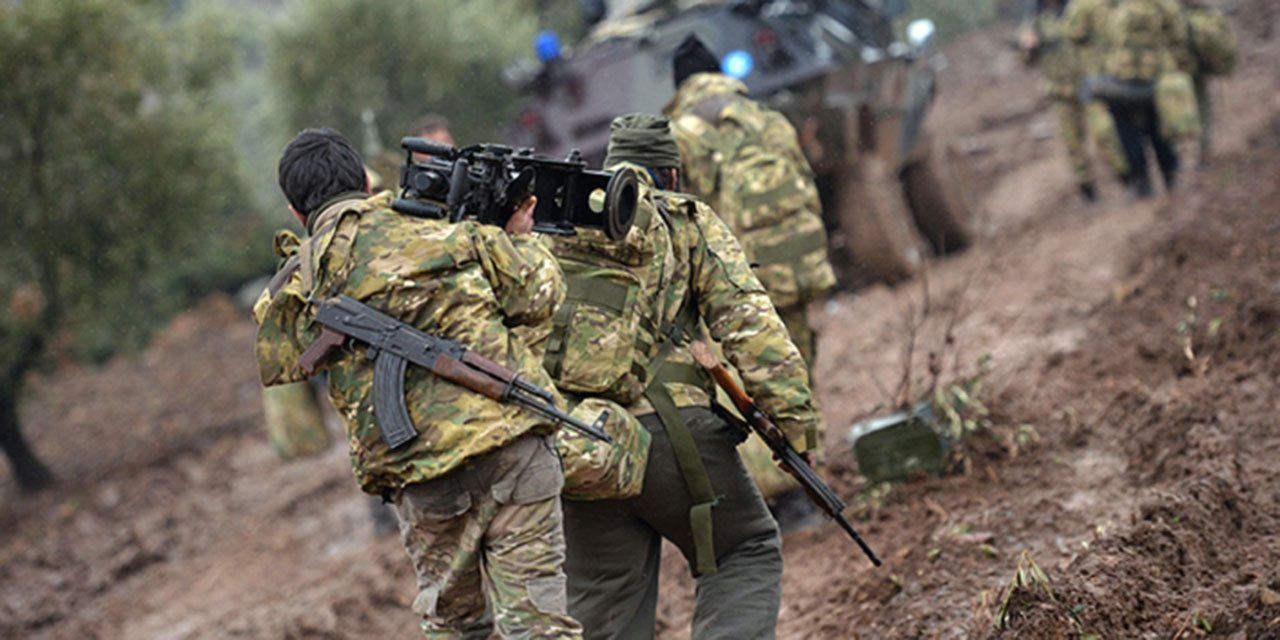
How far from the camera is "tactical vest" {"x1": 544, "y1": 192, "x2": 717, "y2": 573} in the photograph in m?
3.19

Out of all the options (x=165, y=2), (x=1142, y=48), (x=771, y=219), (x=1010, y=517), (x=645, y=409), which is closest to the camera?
(x=645, y=409)

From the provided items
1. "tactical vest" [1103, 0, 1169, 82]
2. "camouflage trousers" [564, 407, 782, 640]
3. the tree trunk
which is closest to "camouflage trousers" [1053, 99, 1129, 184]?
"tactical vest" [1103, 0, 1169, 82]

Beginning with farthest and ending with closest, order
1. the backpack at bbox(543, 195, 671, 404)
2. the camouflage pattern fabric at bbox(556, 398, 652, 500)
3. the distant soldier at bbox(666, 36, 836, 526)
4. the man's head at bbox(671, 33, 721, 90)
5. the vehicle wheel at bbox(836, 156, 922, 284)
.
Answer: the vehicle wheel at bbox(836, 156, 922, 284) → the man's head at bbox(671, 33, 721, 90) → the distant soldier at bbox(666, 36, 836, 526) → the backpack at bbox(543, 195, 671, 404) → the camouflage pattern fabric at bbox(556, 398, 652, 500)

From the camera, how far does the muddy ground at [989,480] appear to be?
3.66 meters

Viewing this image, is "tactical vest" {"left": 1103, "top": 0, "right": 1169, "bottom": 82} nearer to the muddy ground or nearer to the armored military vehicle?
the muddy ground

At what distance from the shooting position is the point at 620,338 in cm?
A: 319

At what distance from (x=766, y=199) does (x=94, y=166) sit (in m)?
6.42

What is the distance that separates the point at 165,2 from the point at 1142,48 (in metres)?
7.74

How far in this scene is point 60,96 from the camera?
9016 mm

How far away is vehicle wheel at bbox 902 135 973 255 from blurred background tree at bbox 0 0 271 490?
18.1 ft

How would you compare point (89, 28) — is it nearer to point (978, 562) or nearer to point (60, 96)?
point (60, 96)

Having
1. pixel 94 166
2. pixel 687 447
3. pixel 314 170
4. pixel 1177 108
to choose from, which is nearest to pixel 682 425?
pixel 687 447

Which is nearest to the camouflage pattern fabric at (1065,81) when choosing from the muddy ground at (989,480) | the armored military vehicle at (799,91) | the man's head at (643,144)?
the muddy ground at (989,480)

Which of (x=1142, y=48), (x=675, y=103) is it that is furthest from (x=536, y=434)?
(x=1142, y=48)
